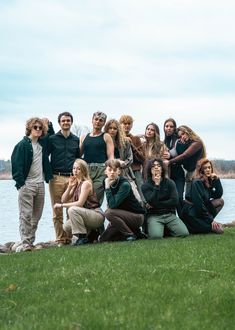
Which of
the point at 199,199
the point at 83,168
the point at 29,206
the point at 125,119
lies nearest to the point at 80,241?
the point at 29,206

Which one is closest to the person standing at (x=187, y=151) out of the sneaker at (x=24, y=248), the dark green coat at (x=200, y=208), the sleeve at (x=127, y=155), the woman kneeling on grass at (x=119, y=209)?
the dark green coat at (x=200, y=208)

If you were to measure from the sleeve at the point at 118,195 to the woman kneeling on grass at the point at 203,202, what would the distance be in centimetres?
142

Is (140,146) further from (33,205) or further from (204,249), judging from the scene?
(204,249)

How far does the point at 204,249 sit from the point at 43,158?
153 inches

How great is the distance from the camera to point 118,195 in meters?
12.0

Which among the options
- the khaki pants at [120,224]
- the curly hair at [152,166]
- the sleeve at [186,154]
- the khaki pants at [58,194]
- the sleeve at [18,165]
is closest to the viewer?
the sleeve at [18,165]

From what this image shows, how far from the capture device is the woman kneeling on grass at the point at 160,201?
40.2ft

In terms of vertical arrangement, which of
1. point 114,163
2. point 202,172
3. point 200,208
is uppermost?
point 114,163

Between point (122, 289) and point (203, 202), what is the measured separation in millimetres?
5838

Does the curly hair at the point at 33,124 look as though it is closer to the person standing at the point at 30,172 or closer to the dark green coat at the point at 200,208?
the person standing at the point at 30,172

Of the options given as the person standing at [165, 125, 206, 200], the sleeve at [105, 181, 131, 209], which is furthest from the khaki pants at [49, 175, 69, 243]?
A: the person standing at [165, 125, 206, 200]

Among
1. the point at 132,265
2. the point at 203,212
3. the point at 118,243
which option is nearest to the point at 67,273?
the point at 132,265

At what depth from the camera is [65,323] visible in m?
6.02

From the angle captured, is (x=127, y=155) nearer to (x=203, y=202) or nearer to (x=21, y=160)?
(x=203, y=202)
